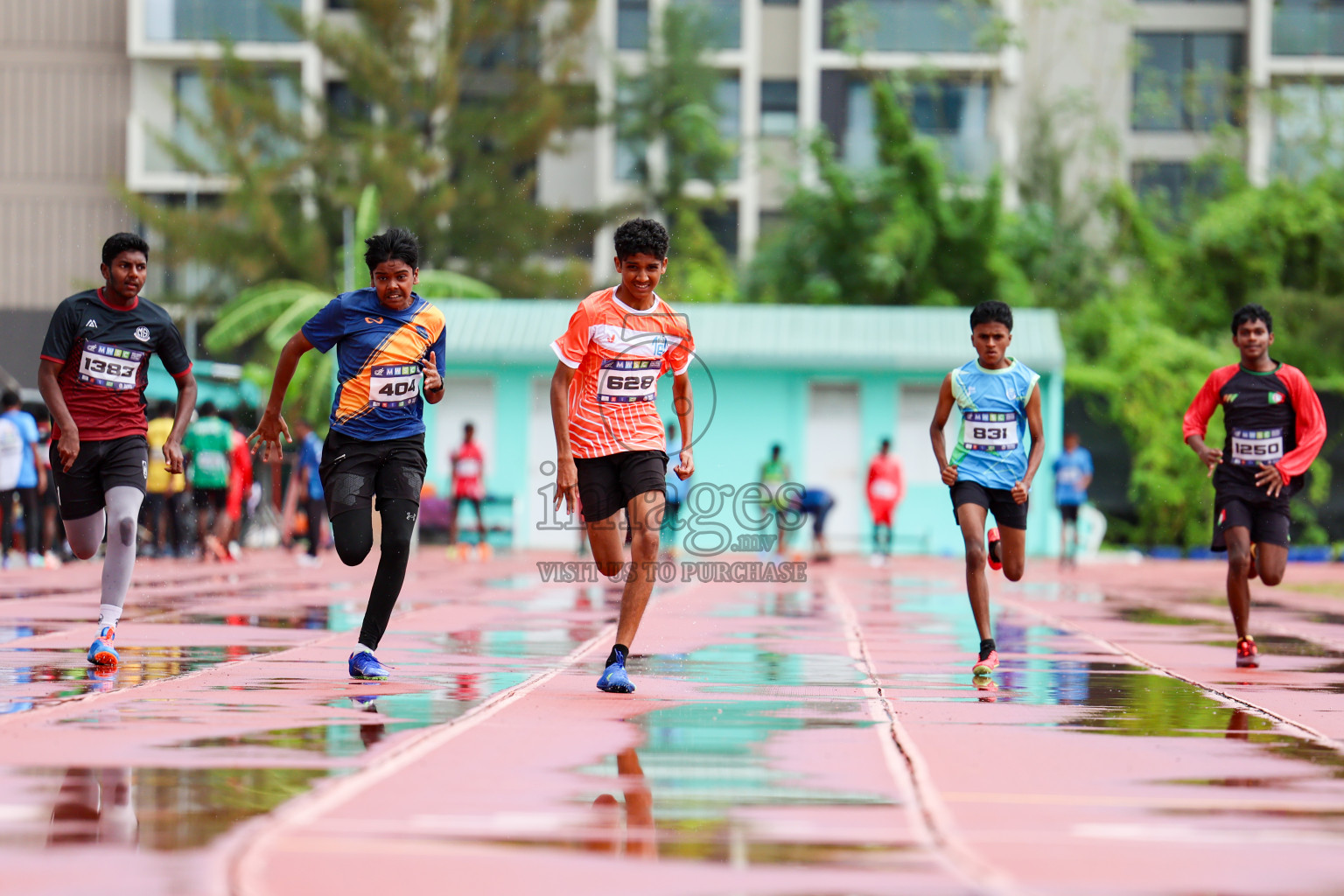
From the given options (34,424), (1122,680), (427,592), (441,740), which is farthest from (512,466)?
(441,740)

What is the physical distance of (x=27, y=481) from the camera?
18.3 meters

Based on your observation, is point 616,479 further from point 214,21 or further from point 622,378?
point 214,21

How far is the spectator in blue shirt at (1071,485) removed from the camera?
79.0ft

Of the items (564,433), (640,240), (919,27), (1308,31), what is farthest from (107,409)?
(1308,31)

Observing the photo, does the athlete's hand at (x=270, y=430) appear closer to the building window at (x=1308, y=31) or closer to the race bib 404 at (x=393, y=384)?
the race bib 404 at (x=393, y=384)

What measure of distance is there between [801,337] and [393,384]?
21263 millimetres

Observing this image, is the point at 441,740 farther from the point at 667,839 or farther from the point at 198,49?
the point at 198,49

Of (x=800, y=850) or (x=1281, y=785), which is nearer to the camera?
(x=800, y=850)

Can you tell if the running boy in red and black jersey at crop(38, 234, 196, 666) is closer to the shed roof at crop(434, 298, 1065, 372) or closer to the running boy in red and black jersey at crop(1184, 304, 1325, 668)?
the running boy in red and black jersey at crop(1184, 304, 1325, 668)

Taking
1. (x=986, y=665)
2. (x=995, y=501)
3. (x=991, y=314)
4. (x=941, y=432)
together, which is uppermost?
(x=991, y=314)

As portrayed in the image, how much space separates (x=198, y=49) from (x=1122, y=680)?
4136 centimetres

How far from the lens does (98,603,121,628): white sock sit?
26.9ft

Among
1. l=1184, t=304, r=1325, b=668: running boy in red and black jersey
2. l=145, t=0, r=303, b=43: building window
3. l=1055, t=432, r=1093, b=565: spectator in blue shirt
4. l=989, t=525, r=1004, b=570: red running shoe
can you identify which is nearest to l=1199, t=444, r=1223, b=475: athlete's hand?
l=1184, t=304, r=1325, b=668: running boy in red and black jersey

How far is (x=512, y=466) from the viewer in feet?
95.0
